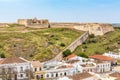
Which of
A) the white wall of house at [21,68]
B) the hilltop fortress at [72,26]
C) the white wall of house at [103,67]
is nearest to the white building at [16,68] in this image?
the white wall of house at [21,68]

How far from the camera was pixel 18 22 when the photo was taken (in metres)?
106

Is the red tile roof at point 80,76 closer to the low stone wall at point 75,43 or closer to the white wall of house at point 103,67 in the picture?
the white wall of house at point 103,67

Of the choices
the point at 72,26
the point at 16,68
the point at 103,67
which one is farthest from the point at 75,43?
the point at 16,68

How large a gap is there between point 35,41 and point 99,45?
62.2 feet

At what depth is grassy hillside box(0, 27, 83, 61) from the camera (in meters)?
71.6

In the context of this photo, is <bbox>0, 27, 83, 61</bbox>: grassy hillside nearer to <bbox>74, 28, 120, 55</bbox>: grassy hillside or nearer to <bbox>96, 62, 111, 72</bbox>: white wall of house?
<bbox>74, 28, 120, 55</bbox>: grassy hillside

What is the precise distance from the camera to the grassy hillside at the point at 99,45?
268 ft

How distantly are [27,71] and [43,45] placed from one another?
25569 mm

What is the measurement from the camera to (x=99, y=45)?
3408 inches

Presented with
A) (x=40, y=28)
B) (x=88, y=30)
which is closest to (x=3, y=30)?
(x=40, y=28)

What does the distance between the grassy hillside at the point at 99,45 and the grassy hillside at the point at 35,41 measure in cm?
412

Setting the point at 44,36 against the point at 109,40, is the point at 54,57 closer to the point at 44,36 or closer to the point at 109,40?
the point at 44,36

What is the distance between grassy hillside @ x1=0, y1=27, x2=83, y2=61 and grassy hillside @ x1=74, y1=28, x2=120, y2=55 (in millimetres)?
4120

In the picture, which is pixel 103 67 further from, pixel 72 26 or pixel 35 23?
pixel 35 23
